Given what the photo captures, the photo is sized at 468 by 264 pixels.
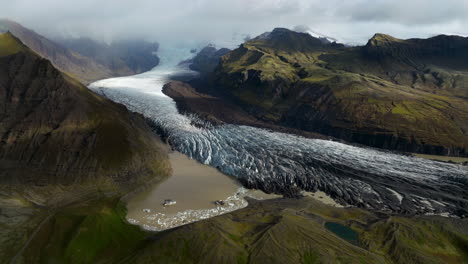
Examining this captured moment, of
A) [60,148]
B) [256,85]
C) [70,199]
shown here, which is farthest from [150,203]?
[256,85]

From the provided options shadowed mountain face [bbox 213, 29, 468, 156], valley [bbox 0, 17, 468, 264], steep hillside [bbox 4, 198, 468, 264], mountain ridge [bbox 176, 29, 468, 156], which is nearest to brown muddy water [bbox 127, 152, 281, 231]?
valley [bbox 0, 17, 468, 264]

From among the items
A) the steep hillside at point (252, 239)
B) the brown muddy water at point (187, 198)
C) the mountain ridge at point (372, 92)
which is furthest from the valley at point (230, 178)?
the mountain ridge at point (372, 92)

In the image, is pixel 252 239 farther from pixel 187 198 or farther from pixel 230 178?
pixel 230 178

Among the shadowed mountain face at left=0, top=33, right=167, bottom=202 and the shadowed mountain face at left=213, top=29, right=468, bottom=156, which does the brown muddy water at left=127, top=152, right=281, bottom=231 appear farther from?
the shadowed mountain face at left=213, top=29, right=468, bottom=156

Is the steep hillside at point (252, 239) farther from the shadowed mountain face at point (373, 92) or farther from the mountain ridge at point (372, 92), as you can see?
the mountain ridge at point (372, 92)

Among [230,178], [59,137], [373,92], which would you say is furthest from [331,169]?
[59,137]

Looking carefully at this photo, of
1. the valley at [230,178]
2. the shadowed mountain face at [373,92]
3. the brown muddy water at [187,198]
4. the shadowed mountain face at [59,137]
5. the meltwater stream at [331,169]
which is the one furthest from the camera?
the shadowed mountain face at [373,92]
